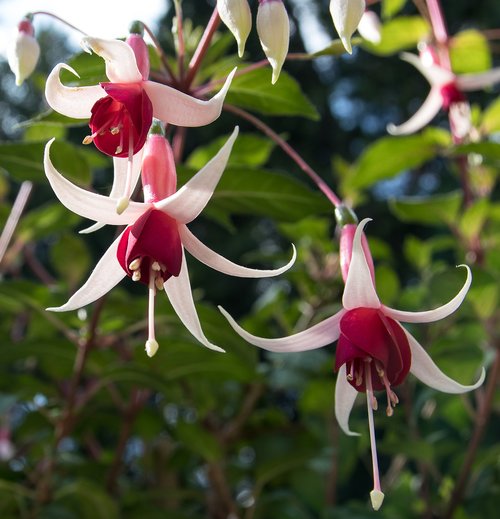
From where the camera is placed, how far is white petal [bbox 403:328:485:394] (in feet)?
2.02

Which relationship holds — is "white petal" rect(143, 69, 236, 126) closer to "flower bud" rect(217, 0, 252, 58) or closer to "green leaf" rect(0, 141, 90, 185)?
"flower bud" rect(217, 0, 252, 58)

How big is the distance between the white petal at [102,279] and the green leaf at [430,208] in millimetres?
704

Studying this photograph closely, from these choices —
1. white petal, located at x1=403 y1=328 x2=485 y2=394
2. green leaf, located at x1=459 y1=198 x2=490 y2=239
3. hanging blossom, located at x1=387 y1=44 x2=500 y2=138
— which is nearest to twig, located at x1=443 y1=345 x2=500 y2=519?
green leaf, located at x1=459 y1=198 x2=490 y2=239

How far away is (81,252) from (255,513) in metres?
0.55

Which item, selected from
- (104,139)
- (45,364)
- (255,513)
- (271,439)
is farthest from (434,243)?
(104,139)

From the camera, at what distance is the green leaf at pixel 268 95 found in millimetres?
806

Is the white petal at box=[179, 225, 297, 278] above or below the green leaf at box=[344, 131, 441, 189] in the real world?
above

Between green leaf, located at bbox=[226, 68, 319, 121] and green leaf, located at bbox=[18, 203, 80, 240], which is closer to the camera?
green leaf, located at bbox=[226, 68, 319, 121]

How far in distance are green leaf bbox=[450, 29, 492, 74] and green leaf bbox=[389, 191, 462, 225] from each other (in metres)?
0.23

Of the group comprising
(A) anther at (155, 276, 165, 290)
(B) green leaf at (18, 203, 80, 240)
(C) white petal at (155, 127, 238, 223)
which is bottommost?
(B) green leaf at (18, 203, 80, 240)

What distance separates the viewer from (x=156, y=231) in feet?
1.84

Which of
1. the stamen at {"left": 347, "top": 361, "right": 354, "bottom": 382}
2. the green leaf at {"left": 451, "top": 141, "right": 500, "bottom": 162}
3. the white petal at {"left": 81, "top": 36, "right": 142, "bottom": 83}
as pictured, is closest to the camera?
the white petal at {"left": 81, "top": 36, "right": 142, "bottom": 83}

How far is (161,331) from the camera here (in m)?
1.21

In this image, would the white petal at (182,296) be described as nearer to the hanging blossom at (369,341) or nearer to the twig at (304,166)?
the hanging blossom at (369,341)
